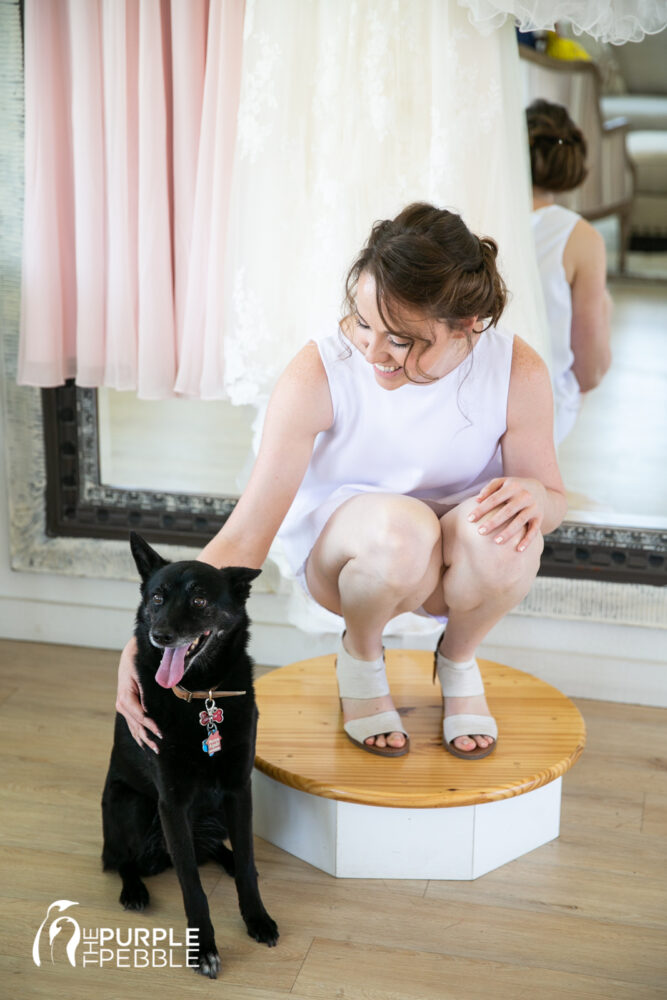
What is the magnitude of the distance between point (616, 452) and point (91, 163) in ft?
3.95

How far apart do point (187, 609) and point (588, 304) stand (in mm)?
1143

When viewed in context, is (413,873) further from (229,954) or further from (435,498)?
(435,498)

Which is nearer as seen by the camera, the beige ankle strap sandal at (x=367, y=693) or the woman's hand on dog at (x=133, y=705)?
the woman's hand on dog at (x=133, y=705)

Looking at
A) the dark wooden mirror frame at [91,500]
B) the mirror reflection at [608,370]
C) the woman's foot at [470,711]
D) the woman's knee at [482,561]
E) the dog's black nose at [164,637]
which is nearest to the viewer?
the dog's black nose at [164,637]

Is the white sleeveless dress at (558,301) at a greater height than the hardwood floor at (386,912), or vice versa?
the white sleeveless dress at (558,301)

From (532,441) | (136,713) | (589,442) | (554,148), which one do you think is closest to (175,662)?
(136,713)

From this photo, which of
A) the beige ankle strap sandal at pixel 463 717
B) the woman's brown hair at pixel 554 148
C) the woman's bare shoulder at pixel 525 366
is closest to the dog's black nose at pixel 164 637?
the beige ankle strap sandal at pixel 463 717

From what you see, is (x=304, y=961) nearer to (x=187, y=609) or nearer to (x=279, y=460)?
(x=187, y=609)

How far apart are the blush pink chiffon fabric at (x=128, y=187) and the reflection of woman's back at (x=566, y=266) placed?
60cm

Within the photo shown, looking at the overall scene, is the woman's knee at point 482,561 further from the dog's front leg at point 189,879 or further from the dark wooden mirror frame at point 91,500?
the dark wooden mirror frame at point 91,500

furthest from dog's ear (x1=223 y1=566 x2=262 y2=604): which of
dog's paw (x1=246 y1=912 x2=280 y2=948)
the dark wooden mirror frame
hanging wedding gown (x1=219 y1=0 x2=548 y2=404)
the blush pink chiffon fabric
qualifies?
the dark wooden mirror frame

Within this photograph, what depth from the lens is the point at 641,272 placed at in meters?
2.03

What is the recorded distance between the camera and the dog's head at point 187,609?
135 centimetres

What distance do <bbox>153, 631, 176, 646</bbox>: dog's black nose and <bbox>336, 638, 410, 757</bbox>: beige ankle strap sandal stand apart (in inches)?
19.2
